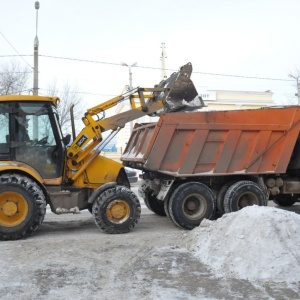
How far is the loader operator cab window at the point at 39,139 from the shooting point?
767 cm

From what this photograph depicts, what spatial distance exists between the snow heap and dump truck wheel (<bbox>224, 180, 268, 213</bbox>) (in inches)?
76.8

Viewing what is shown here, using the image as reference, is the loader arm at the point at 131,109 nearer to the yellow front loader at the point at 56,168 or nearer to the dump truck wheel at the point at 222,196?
the yellow front loader at the point at 56,168

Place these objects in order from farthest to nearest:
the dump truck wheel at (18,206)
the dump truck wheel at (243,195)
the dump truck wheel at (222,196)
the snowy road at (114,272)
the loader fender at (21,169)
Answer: the dump truck wheel at (222,196), the dump truck wheel at (243,195), the loader fender at (21,169), the dump truck wheel at (18,206), the snowy road at (114,272)

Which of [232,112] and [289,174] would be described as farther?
[289,174]

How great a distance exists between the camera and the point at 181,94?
8.77 meters

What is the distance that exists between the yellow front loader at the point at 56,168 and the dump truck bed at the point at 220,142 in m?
0.57

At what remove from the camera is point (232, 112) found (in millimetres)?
8672

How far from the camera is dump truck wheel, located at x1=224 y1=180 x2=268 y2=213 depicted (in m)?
8.56

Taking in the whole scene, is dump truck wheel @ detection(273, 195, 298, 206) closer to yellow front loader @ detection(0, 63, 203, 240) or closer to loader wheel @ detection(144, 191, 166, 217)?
loader wheel @ detection(144, 191, 166, 217)

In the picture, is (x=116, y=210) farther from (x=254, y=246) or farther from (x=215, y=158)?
(x=254, y=246)

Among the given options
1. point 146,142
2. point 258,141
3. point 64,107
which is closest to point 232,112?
point 258,141

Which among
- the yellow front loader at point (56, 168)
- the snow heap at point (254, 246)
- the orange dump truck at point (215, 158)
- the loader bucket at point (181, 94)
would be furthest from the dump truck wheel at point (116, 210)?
the loader bucket at point (181, 94)

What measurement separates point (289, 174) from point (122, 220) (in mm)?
4006

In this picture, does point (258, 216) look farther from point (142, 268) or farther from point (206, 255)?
point (142, 268)
